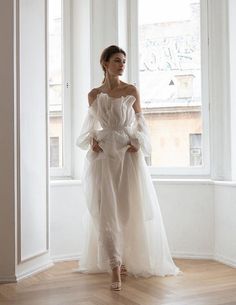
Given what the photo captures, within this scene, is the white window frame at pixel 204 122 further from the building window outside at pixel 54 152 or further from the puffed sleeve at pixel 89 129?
the puffed sleeve at pixel 89 129

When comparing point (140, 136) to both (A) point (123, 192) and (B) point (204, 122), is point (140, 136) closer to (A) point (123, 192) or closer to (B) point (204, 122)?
(A) point (123, 192)

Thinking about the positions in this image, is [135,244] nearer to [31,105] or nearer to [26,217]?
[26,217]

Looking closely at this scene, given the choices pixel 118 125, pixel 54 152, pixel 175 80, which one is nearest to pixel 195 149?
pixel 175 80

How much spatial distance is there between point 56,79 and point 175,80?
110 cm

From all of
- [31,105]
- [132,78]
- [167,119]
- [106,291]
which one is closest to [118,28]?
[132,78]

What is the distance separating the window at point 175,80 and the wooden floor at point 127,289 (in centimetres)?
113

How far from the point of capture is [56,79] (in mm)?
4277

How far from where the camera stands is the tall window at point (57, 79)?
Answer: 13.9ft

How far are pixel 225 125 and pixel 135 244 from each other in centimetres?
130

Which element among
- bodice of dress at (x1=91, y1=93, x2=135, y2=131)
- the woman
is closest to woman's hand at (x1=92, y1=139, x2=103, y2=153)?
the woman

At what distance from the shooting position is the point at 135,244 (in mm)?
3357

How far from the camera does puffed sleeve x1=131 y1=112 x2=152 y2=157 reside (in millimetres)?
3314

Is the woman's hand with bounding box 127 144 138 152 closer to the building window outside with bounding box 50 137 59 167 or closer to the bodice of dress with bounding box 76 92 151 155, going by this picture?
the bodice of dress with bounding box 76 92 151 155

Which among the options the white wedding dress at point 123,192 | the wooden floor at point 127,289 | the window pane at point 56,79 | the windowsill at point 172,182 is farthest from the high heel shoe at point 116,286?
the window pane at point 56,79
